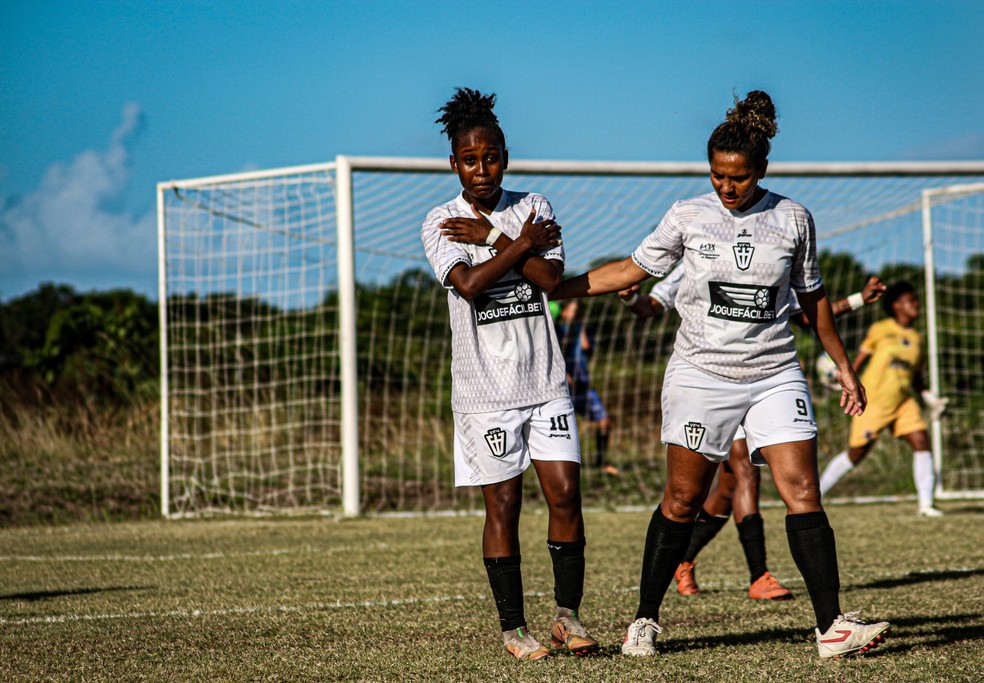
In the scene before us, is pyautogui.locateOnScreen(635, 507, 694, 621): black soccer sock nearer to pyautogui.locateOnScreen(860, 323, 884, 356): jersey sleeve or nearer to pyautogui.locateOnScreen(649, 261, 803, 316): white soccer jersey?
pyautogui.locateOnScreen(649, 261, 803, 316): white soccer jersey

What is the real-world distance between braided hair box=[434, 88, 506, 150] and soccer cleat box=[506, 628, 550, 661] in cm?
172

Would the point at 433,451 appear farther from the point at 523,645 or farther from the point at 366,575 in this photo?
the point at 523,645

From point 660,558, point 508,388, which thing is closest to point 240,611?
point 508,388

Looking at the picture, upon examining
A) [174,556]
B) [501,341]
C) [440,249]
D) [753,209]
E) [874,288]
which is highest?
[753,209]

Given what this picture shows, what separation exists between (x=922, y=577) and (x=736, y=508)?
3.66 ft

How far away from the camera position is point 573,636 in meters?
3.83

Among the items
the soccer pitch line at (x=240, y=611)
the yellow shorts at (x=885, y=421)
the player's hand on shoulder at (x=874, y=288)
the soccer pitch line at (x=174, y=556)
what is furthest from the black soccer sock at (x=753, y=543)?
the yellow shorts at (x=885, y=421)

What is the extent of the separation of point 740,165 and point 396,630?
2233 mm

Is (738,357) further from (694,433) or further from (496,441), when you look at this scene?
(496,441)

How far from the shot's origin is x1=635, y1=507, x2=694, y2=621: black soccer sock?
3965 millimetres

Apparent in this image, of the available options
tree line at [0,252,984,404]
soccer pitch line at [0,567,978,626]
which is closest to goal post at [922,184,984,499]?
tree line at [0,252,984,404]

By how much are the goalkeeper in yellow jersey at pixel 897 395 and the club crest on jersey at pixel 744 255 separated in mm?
5626

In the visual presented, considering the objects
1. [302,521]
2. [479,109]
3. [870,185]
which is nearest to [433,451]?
[302,521]

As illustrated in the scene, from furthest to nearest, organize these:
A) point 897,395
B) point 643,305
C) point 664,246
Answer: point 897,395
point 643,305
point 664,246
